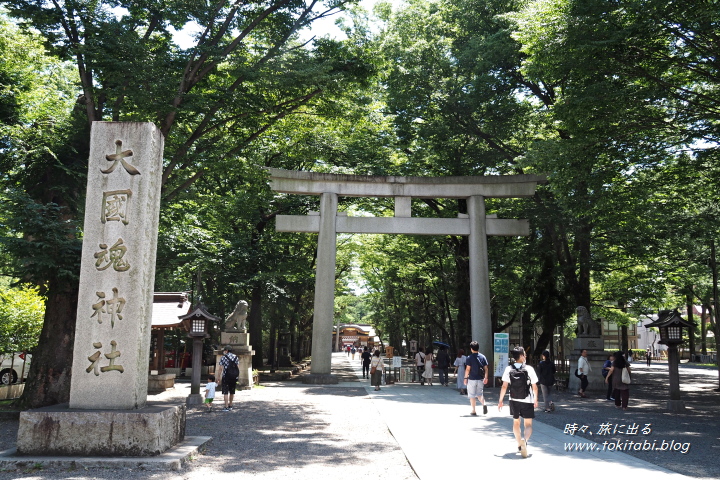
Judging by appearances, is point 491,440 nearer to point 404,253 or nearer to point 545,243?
point 545,243

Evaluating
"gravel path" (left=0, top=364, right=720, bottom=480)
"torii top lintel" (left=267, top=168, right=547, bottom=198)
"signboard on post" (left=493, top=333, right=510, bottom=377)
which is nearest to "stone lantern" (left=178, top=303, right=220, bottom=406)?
"gravel path" (left=0, top=364, right=720, bottom=480)

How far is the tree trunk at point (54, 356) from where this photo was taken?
1209 cm

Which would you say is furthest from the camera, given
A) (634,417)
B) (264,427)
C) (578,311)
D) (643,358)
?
(643,358)

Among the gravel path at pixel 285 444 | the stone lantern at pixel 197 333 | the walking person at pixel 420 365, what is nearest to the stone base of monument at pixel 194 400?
the stone lantern at pixel 197 333

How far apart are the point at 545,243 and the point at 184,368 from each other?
18600 mm

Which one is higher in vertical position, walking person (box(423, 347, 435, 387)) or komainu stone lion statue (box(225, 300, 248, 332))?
komainu stone lion statue (box(225, 300, 248, 332))

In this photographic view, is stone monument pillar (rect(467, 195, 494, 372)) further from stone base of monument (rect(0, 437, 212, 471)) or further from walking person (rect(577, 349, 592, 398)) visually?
stone base of monument (rect(0, 437, 212, 471))

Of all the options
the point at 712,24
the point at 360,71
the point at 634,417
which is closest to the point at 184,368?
the point at 360,71

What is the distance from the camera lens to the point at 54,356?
40.0 ft

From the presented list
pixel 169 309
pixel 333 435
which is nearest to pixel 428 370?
pixel 169 309

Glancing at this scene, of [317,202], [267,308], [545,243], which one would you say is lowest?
[267,308]

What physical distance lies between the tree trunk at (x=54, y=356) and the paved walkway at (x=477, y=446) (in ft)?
24.5

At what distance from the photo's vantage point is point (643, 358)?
57.6 m

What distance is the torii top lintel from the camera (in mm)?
20703
